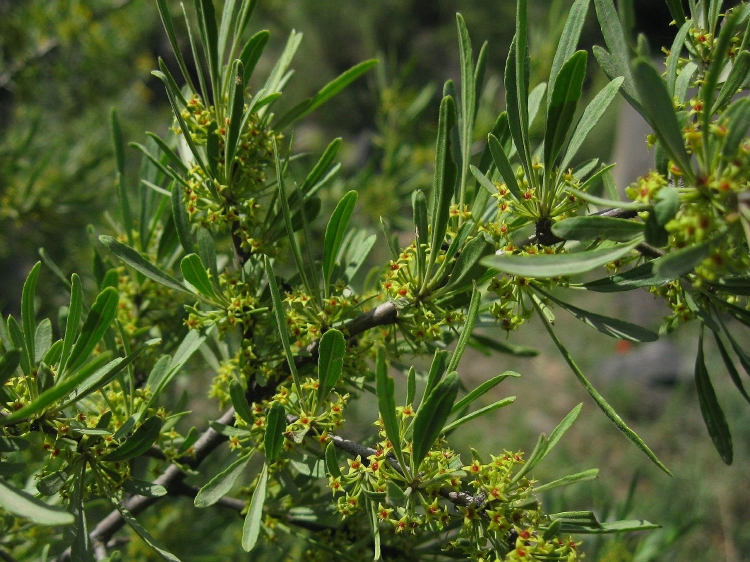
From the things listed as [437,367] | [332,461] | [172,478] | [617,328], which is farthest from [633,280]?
[172,478]

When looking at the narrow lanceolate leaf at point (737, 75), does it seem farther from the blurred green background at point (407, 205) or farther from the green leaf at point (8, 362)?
the green leaf at point (8, 362)

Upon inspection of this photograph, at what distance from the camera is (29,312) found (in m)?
0.44

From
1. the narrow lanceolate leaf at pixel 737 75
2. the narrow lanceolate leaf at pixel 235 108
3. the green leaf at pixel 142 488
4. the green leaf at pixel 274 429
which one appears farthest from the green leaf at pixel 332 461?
the narrow lanceolate leaf at pixel 737 75

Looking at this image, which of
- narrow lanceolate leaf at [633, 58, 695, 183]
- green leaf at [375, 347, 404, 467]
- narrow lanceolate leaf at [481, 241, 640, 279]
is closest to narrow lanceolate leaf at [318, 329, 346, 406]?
green leaf at [375, 347, 404, 467]

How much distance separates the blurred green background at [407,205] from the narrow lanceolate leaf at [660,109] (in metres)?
0.44

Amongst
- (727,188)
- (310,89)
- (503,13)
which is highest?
(727,188)

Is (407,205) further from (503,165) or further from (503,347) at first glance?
(503,165)

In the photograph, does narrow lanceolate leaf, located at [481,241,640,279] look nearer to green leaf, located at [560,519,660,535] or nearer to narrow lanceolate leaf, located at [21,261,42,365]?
green leaf, located at [560,519,660,535]

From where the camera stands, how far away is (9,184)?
124cm

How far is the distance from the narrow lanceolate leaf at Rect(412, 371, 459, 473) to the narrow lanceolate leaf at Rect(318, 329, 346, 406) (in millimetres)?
77

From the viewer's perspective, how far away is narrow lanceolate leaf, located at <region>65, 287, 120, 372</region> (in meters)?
0.41

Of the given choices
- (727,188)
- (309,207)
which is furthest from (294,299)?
(727,188)

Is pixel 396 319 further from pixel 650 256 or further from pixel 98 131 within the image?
pixel 98 131

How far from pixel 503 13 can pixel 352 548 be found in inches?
341
